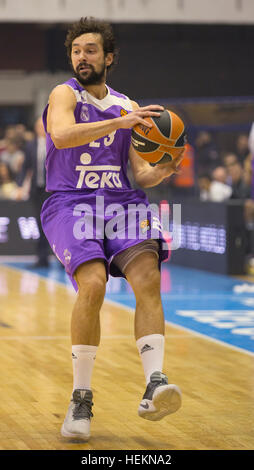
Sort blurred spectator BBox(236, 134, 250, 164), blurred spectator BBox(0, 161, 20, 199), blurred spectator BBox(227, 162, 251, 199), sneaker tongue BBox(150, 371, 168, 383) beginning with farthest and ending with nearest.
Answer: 1. blurred spectator BBox(0, 161, 20, 199)
2. blurred spectator BBox(236, 134, 250, 164)
3. blurred spectator BBox(227, 162, 251, 199)
4. sneaker tongue BBox(150, 371, 168, 383)

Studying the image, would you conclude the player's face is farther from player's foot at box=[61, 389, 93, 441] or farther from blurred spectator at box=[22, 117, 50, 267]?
blurred spectator at box=[22, 117, 50, 267]

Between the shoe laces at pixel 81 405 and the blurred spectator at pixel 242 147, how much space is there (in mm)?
11774

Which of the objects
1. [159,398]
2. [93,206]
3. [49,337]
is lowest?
[49,337]

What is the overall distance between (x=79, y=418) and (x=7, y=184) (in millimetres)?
13012

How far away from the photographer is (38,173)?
13.1m

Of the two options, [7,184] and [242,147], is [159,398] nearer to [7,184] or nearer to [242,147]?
[242,147]

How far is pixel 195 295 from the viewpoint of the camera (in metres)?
11.0

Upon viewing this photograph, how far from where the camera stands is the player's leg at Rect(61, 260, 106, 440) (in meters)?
4.62

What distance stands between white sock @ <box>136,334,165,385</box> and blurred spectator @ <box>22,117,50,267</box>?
8.06 metres

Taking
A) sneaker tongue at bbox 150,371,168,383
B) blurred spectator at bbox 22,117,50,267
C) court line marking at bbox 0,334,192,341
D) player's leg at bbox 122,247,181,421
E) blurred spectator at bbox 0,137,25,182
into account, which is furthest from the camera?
blurred spectator at bbox 0,137,25,182

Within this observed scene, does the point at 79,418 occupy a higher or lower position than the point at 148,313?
lower

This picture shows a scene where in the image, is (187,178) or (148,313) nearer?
(148,313)

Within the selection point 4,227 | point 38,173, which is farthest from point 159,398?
point 4,227

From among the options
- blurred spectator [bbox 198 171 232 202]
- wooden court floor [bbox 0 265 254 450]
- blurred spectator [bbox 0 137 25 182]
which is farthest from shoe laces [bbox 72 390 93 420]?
blurred spectator [bbox 0 137 25 182]
